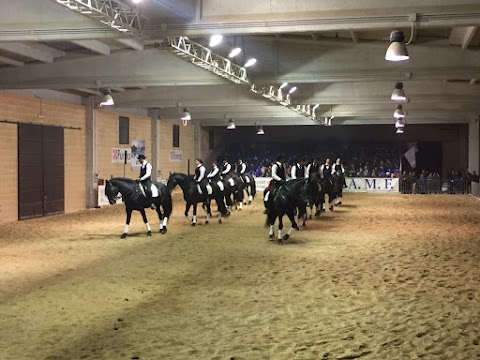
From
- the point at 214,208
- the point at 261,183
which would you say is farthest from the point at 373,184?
the point at 214,208

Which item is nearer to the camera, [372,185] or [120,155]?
[120,155]

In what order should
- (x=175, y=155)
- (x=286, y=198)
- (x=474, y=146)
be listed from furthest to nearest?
(x=175, y=155)
(x=474, y=146)
(x=286, y=198)

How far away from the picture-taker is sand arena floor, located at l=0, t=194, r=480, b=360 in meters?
6.68

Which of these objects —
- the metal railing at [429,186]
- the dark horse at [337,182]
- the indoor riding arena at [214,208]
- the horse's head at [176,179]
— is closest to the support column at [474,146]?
the metal railing at [429,186]

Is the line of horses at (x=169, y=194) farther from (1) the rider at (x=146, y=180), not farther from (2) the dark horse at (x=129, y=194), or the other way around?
(1) the rider at (x=146, y=180)

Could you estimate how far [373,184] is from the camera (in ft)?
130

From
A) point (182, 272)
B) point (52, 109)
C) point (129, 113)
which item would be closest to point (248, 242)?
point (182, 272)

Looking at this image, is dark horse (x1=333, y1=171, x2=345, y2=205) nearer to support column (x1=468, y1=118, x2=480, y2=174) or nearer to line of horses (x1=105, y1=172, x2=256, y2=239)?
line of horses (x1=105, y1=172, x2=256, y2=239)

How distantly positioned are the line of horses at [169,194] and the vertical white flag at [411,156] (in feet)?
77.8

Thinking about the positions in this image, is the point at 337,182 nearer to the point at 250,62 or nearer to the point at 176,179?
the point at 176,179

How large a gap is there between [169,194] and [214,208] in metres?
9.28

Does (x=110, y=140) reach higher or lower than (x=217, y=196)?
higher

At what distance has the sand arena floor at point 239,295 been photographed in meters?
6.68

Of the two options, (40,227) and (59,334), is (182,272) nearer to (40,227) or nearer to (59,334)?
(59,334)
